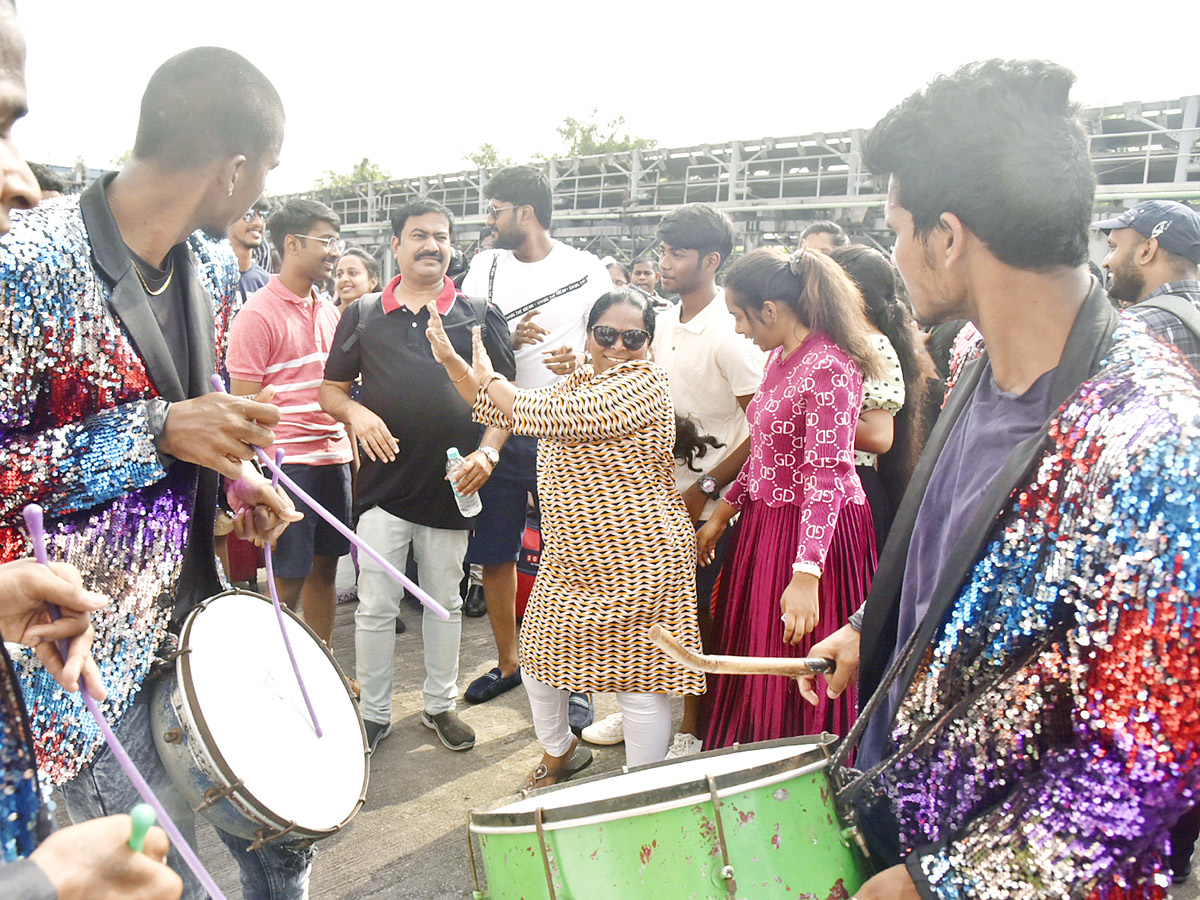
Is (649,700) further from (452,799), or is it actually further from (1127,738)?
(1127,738)

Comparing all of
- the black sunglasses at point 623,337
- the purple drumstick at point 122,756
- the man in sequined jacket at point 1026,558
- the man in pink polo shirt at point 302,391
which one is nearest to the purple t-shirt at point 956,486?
the man in sequined jacket at point 1026,558

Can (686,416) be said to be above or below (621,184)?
below

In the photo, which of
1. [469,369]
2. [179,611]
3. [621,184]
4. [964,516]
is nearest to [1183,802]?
[964,516]

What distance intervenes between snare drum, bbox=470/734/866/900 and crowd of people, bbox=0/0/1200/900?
9cm

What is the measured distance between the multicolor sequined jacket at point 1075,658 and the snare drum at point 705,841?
161 mm

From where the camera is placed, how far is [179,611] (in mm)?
1925

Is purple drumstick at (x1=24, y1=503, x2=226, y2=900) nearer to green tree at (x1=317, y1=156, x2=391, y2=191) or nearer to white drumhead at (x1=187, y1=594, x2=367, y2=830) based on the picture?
white drumhead at (x1=187, y1=594, x2=367, y2=830)

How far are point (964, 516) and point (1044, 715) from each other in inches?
13.7

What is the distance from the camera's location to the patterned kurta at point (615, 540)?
2.86m

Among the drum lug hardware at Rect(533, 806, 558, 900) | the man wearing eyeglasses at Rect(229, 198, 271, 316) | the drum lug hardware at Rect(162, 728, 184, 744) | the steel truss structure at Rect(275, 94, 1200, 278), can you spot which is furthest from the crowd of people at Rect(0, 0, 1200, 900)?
the steel truss structure at Rect(275, 94, 1200, 278)

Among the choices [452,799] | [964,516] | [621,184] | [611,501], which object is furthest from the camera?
[621,184]

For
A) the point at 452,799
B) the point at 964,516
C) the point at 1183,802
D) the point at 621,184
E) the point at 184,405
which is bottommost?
the point at 452,799

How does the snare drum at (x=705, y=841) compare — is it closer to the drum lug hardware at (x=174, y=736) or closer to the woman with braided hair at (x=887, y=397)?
the drum lug hardware at (x=174, y=736)

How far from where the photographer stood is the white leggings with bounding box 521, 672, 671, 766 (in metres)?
2.97
